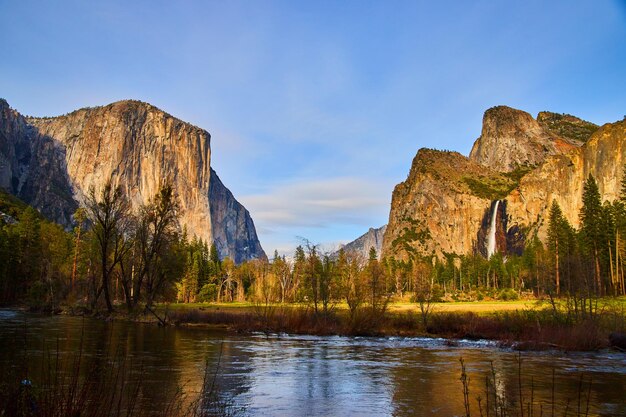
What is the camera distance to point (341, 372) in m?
18.7

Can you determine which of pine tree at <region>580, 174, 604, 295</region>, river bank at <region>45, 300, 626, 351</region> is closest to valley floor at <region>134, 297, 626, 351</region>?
river bank at <region>45, 300, 626, 351</region>

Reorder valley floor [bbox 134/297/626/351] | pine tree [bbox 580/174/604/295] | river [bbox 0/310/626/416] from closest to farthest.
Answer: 1. river [bbox 0/310/626/416]
2. valley floor [bbox 134/297/626/351]
3. pine tree [bbox 580/174/604/295]

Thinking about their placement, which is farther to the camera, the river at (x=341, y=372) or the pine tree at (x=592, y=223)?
the pine tree at (x=592, y=223)

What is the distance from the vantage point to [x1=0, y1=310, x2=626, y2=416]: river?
12.8m

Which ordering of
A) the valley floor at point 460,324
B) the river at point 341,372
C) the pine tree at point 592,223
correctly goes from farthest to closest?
the pine tree at point 592,223
the valley floor at point 460,324
the river at point 341,372

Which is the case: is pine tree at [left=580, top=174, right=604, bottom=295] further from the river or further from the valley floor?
the river

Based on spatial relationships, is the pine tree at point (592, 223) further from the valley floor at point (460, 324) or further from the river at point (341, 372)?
the river at point (341, 372)

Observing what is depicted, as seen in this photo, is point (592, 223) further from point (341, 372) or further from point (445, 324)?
point (341, 372)

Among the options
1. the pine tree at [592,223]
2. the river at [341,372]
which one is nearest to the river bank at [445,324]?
the river at [341,372]

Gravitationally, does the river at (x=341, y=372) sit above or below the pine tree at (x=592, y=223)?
below

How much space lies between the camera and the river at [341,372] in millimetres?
12777

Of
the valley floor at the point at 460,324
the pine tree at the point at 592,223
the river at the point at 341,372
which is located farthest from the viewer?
the pine tree at the point at 592,223

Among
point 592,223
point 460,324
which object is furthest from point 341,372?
point 592,223

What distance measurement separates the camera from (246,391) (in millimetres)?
14453
